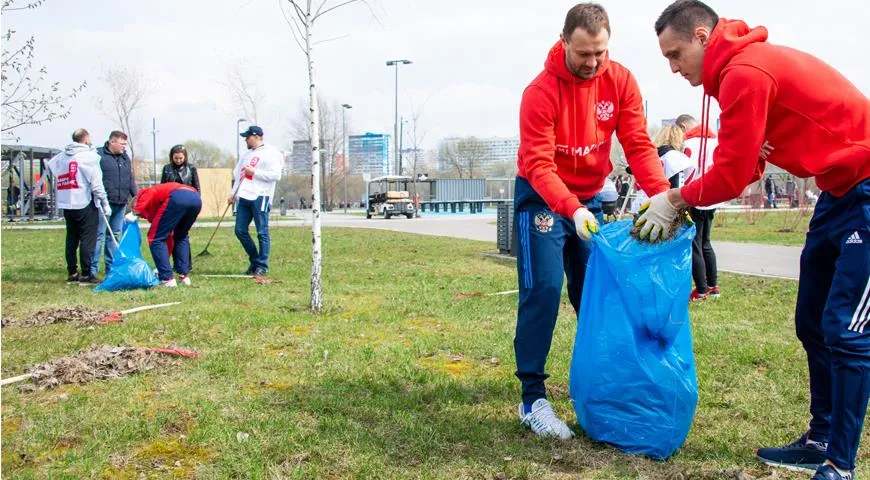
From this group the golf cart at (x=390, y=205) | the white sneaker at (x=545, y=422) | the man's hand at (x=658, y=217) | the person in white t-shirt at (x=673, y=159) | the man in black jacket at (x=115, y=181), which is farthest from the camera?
the golf cart at (x=390, y=205)

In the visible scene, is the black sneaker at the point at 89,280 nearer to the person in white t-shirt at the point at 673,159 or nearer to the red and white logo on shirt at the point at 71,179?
the red and white logo on shirt at the point at 71,179

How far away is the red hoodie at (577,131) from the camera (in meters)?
3.30

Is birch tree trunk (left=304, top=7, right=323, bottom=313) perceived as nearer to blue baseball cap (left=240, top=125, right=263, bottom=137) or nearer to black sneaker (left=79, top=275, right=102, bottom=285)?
blue baseball cap (left=240, top=125, right=263, bottom=137)

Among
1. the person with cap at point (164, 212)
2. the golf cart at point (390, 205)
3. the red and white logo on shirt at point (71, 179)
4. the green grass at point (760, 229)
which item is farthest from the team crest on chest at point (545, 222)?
the golf cart at point (390, 205)

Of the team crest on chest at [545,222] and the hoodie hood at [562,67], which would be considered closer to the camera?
the hoodie hood at [562,67]

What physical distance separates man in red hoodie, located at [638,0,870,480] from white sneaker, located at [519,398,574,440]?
100 centimetres

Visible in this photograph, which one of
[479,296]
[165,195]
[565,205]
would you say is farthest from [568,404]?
[165,195]

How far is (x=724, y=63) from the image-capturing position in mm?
2668

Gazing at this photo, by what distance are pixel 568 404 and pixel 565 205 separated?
116cm

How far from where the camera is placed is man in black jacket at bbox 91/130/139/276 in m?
9.34

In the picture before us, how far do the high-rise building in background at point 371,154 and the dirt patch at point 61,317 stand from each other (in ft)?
156

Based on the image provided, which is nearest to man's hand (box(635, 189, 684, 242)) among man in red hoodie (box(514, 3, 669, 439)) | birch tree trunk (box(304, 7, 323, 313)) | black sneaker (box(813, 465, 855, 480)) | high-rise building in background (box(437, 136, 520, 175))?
man in red hoodie (box(514, 3, 669, 439))

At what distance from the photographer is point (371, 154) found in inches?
2682

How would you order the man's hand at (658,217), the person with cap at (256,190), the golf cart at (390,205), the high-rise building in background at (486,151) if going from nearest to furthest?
the man's hand at (658,217), the person with cap at (256,190), the golf cart at (390,205), the high-rise building in background at (486,151)
